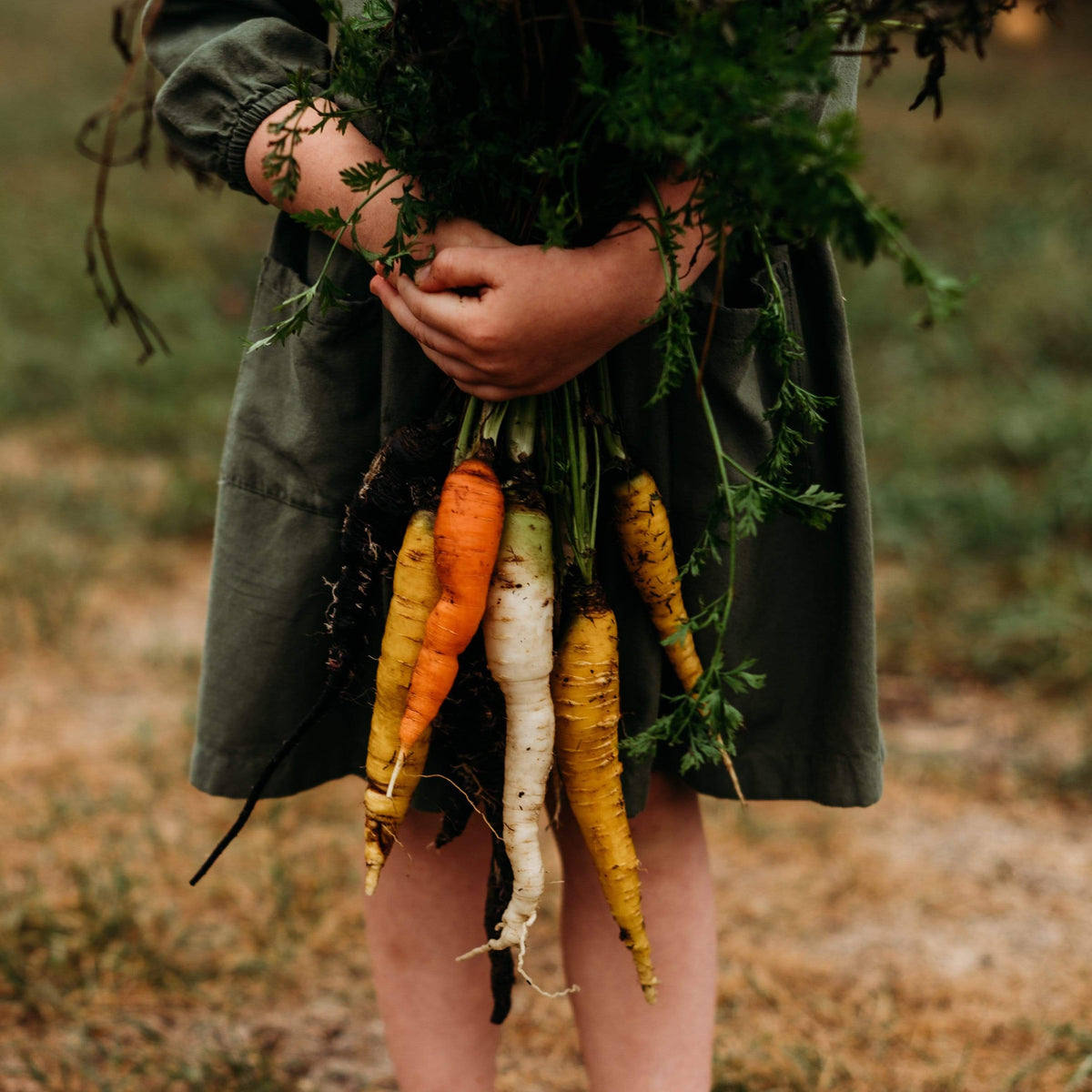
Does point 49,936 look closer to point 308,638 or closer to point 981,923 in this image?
point 308,638

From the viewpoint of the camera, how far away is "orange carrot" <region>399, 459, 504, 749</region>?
103 centimetres

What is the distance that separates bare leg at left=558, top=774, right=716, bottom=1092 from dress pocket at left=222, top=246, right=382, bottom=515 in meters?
0.51

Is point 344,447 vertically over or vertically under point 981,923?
over

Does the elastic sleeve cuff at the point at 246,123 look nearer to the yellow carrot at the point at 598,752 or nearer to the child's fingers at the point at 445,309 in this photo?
the child's fingers at the point at 445,309

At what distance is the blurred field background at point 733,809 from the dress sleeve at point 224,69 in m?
0.64

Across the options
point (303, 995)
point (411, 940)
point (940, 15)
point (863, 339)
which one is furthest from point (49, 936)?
point (863, 339)

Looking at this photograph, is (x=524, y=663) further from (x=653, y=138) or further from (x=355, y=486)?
(x=653, y=138)

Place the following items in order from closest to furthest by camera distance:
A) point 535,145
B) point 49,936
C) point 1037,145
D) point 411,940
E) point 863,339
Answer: point 535,145
point 411,940
point 49,936
point 863,339
point 1037,145

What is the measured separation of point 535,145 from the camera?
0.93 metres

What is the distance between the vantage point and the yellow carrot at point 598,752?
110 cm

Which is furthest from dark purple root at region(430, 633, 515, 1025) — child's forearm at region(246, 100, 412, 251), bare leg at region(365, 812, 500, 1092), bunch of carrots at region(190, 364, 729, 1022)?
child's forearm at region(246, 100, 412, 251)

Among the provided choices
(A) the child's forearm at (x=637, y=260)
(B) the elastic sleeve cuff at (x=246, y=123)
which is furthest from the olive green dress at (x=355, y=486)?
(A) the child's forearm at (x=637, y=260)

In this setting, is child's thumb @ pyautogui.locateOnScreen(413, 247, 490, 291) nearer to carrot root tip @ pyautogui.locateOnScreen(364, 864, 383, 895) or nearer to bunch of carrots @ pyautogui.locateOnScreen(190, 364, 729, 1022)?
bunch of carrots @ pyautogui.locateOnScreen(190, 364, 729, 1022)

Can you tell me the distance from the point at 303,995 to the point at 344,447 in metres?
1.14
